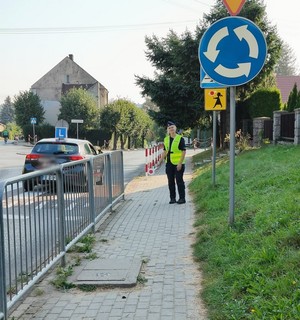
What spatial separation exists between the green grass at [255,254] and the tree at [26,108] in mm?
52895

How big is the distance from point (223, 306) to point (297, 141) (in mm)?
11389

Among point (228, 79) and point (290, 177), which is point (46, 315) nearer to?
point (228, 79)

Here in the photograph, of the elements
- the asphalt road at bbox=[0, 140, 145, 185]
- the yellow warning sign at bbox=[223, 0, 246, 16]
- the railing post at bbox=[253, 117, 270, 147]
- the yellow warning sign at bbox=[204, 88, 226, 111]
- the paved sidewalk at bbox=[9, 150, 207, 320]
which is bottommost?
the asphalt road at bbox=[0, 140, 145, 185]

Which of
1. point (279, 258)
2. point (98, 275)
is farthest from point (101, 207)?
point (279, 258)

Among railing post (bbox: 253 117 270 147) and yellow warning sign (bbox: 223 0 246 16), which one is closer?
yellow warning sign (bbox: 223 0 246 16)

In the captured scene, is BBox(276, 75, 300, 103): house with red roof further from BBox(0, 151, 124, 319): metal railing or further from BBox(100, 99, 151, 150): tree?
BBox(0, 151, 124, 319): metal railing

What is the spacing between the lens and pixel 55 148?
479 inches

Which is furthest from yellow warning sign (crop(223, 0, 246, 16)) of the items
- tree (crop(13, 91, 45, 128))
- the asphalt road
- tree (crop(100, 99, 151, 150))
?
tree (crop(13, 91, 45, 128))

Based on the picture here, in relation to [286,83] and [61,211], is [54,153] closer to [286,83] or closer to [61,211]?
[61,211]

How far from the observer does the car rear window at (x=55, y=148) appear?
1206 centimetres

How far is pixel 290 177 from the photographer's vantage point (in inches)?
290

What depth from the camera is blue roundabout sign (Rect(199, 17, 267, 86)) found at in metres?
5.34

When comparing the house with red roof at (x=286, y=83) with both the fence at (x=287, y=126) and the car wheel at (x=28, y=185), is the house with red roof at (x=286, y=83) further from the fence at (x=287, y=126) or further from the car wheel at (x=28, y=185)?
the car wheel at (x=28, y=185)

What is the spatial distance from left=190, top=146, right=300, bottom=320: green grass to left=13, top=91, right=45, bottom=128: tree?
52895mm
